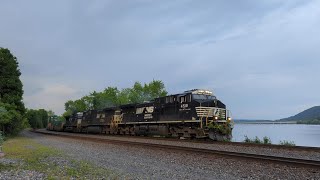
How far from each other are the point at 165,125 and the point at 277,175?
1769 cm

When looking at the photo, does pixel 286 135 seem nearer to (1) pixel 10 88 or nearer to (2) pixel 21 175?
(1) pixel 10 88

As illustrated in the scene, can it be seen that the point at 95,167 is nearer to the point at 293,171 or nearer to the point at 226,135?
the point at 293,171

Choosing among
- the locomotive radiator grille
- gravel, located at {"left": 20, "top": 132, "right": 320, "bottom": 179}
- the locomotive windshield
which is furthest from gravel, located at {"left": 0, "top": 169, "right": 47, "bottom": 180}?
the locomotive windshield

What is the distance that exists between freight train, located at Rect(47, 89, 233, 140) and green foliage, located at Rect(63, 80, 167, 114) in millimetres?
34426

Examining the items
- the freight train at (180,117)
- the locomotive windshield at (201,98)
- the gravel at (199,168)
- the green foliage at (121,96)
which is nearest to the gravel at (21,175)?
the gravel at (199,168)

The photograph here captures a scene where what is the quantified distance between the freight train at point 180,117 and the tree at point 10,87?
12320 millimetres

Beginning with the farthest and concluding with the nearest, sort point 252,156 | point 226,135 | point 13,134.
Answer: point 13,134 < point 226,135 < point 252,156

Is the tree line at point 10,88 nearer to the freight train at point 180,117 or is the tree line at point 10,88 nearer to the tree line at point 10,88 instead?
the tree line at point 10,88

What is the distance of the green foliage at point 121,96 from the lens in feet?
259

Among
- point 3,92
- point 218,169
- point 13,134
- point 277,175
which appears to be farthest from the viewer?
point 13,134

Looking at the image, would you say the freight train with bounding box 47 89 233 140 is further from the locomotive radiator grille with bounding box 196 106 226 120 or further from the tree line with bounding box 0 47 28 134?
the tree line with bounding box 0 47 28 134

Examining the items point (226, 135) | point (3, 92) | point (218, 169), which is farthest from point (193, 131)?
point (3, 92)

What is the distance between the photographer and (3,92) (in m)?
39.0

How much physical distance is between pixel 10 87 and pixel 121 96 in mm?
53866
